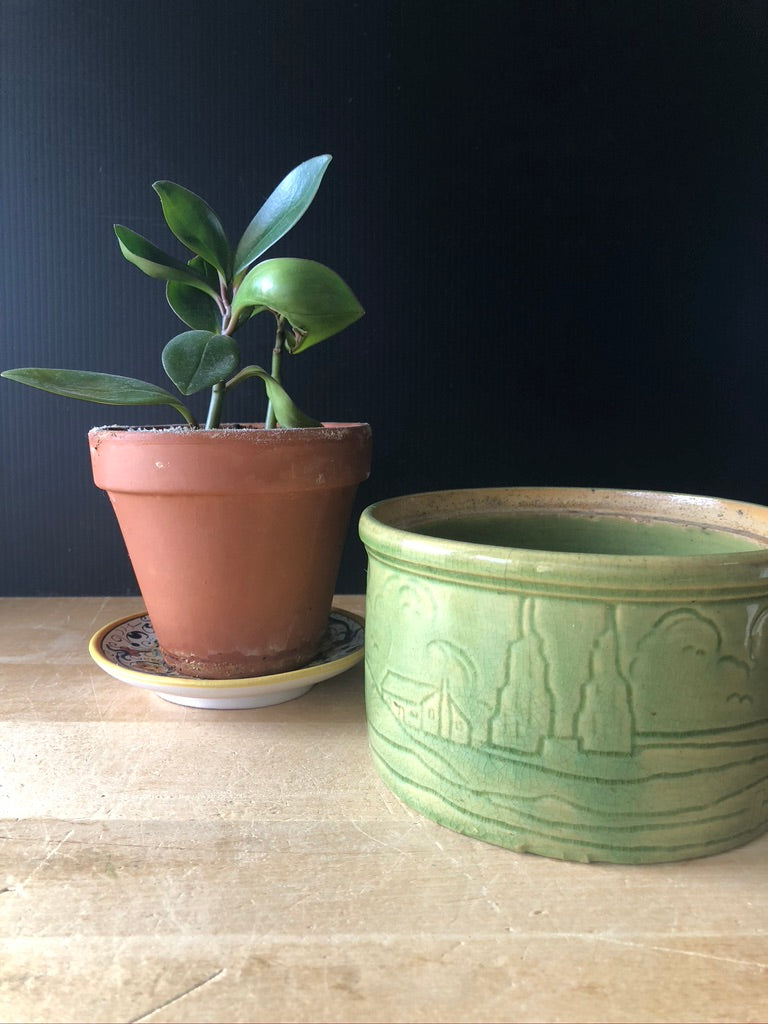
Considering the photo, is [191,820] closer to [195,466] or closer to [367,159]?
[195,466]

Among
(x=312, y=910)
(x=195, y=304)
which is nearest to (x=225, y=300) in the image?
(x=195, y=304)

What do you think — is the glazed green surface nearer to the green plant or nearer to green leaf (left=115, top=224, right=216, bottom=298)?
the green plant

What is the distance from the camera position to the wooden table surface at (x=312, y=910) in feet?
0.95

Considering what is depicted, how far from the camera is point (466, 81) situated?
738 millimetres

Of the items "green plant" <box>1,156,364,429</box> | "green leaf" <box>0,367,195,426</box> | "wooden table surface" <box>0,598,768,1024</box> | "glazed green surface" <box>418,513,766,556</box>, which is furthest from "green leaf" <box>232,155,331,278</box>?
"wooden table surface" <box>0,598,768,1024</box>

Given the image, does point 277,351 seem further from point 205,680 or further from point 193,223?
point 205,680

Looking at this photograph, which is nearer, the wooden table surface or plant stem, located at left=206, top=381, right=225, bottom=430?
the wooden table surface

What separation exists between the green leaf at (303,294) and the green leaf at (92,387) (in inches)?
3.7

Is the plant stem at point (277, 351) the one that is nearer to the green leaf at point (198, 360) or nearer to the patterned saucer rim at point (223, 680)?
the green leaf at point (198, 360)

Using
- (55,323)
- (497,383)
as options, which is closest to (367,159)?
(497,383)

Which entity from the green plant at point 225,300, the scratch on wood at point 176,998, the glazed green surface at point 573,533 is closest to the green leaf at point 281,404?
the green plant at point 225,300

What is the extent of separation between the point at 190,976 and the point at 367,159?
697 millimetres

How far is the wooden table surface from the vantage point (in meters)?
0.29

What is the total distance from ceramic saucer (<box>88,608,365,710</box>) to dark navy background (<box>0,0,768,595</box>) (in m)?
0.23
